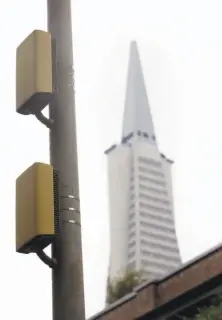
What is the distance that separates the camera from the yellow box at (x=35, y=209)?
459 cm

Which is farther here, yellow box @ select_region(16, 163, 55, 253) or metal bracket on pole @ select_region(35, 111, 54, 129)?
metal bracket on pole @ select_region(35, 111, 54, 129)

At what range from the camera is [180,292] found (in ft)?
65.0

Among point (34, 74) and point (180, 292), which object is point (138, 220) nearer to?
point (180, 292)

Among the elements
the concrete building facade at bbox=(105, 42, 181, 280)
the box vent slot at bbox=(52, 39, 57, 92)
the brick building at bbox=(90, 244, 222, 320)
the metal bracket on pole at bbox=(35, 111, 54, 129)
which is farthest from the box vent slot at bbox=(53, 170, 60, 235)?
the concrete building facade at bbox=(105, 42, 181, 280)

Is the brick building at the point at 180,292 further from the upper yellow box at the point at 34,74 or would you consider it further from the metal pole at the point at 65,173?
the upper yellow box at the point at 34,74

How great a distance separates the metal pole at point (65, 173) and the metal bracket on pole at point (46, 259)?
30 mm

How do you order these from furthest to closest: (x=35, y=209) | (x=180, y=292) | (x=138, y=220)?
(x=138, y=220) → (x=180, y=292) → (x=35, y=209)

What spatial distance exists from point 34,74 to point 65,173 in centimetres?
67

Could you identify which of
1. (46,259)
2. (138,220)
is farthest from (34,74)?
(138,220)

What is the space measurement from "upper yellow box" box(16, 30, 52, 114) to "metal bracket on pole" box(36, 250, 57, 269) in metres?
0.97

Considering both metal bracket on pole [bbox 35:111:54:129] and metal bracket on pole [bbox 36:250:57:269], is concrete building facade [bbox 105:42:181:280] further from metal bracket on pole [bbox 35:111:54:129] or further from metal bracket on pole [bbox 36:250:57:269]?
metal bracket on pole [bbox 36:250:57:269]

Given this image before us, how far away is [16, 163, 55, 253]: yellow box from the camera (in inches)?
181

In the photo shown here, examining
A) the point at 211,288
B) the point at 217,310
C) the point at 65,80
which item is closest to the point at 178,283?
the point at 211,288

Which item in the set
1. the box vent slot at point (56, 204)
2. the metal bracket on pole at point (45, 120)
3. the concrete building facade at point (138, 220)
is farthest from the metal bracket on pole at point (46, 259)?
the concrete building facade at point (138, 220)
